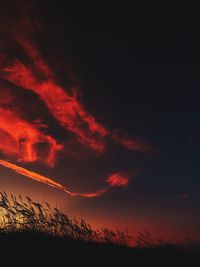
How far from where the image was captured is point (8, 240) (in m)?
7.59

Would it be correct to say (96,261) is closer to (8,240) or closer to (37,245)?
(37,245)

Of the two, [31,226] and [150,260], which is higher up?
[31,226]

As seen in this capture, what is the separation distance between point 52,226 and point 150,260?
298 centimetres

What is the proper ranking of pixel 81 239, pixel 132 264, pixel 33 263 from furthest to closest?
pixel 81 239
pixel 132 264
pixel 33 263

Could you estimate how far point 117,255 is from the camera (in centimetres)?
805

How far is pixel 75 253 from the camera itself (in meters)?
7.43

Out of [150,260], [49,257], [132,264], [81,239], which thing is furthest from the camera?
[81,239]

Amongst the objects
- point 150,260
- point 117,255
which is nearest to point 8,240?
point 117,255

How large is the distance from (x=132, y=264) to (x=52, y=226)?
2.99 m

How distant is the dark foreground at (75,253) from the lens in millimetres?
6676

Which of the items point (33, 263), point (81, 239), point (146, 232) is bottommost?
point (33, 263)

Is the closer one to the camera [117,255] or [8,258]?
[8,258]

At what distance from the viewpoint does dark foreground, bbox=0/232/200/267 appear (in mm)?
6676

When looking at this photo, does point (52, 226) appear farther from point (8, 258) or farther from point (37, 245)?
point (8, 258)
